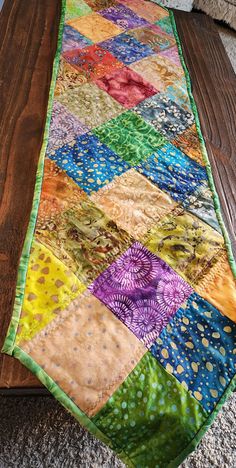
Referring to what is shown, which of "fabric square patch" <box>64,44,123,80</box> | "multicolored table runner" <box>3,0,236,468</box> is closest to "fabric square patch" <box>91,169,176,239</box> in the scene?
"multicolored table runner" <box>3,0,236,468</box>

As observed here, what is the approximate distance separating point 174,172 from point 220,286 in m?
0.35

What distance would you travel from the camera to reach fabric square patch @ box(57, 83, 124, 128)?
1.06m

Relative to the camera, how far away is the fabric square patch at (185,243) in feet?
2.71

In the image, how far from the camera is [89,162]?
3.14ft

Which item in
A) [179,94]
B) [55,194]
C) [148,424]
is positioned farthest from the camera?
[179,94]

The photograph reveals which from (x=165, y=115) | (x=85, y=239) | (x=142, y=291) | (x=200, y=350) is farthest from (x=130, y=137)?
(x=200, y=350)

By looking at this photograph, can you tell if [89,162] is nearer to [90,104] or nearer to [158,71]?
[90,104]

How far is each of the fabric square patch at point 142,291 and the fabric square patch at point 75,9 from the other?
3.26 feet

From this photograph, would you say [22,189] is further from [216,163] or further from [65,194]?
[216,163]

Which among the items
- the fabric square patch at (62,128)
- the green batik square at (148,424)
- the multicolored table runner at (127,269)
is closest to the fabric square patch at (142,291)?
the multicolored table runner at (127,269)

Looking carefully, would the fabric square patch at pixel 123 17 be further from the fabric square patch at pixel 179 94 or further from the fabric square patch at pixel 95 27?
the fabric square patch at pixel 179 94

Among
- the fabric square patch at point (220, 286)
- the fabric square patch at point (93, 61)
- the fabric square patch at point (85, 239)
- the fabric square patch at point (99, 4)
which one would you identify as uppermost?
the fabric square patch at point (99, 4)

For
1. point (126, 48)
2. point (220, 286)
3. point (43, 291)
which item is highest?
point (126, 48)

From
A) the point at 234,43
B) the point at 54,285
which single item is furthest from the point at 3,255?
the point at 234,43
